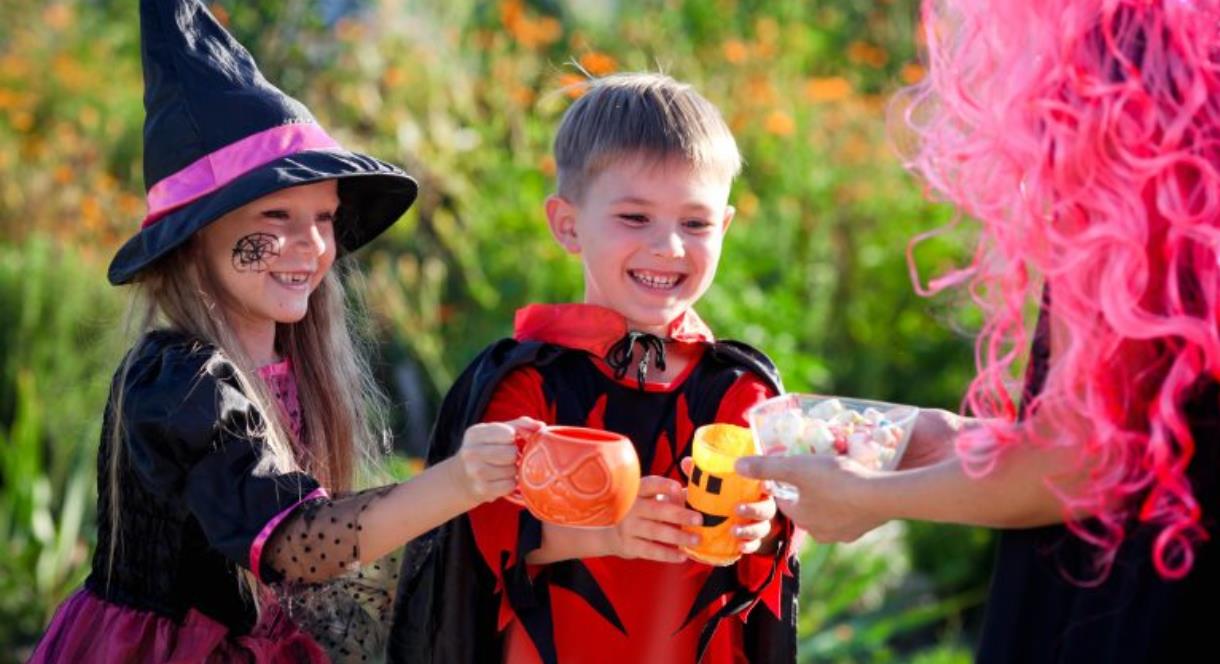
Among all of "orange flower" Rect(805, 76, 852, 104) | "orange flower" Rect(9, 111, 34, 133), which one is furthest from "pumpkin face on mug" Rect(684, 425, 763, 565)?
"orange flower" Rect(9, 111, 34, 133)

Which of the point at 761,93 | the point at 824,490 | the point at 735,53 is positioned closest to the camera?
the point at 824,490

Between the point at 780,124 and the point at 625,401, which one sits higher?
the point at 780,124

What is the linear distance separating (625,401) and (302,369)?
0.70 m

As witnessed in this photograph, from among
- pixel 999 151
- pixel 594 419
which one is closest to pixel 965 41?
pixel 999 151

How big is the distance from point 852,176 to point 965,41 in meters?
4.87

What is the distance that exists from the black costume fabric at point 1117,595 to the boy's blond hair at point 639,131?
104cm

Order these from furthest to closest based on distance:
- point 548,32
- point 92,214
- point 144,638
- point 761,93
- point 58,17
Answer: point 58,17 < point 548,32 < point 761,93 < point 92,214 < point 144,638

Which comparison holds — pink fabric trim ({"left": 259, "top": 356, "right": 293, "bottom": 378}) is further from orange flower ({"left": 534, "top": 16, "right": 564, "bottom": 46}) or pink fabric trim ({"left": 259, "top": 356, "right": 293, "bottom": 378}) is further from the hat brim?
orange flower ({"left": 534, "top": 16, "right": 564, "bottom": 46})

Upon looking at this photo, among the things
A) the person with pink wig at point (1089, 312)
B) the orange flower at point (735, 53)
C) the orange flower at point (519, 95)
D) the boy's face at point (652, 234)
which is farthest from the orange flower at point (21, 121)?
the person with pink wig at point (1089, 312)

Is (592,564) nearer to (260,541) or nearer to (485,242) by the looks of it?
(260,541)

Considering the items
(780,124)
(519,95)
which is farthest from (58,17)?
(780,124)

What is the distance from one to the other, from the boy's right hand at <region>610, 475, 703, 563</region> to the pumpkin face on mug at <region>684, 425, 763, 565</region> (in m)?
0.02

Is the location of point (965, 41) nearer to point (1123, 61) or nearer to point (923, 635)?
point (1123, 61)

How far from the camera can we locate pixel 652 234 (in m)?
2.93
